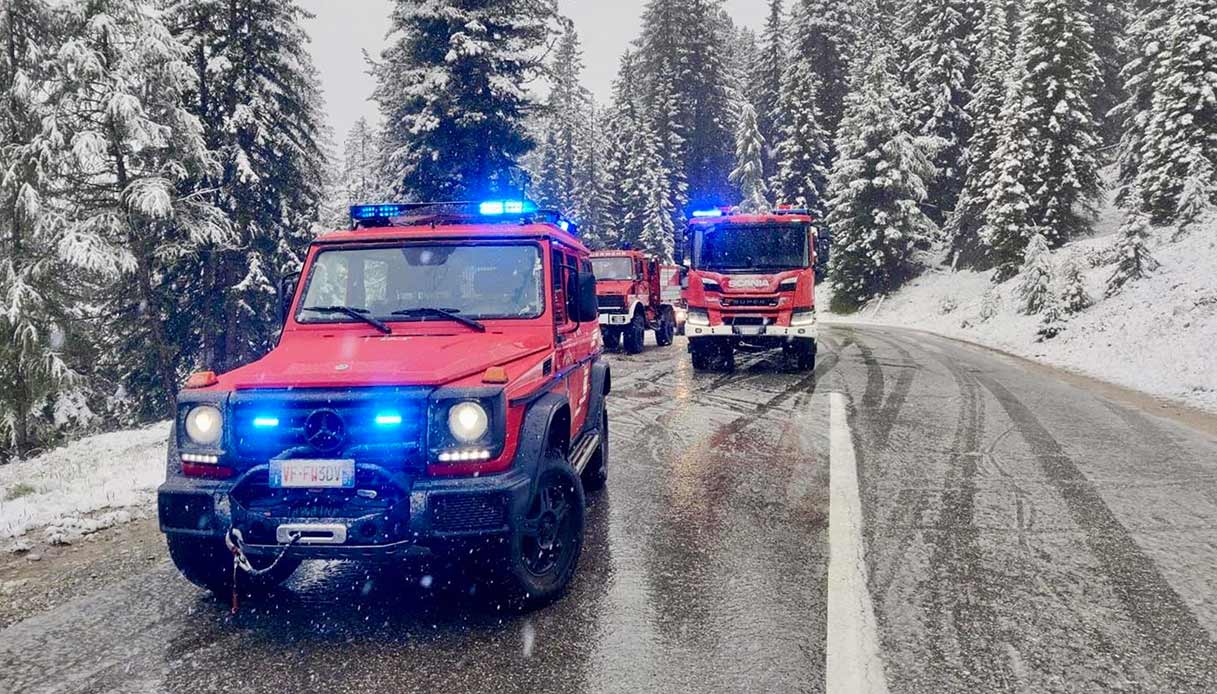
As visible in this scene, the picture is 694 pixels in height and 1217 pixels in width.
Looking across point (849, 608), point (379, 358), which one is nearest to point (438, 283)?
point (379, 358)

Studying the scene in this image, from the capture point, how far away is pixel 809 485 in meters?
6.54

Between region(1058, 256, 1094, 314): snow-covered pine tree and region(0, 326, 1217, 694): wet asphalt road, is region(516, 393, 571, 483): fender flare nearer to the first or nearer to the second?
region(0, 326, 1217, 694): wet asphalt road

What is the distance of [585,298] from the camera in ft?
18.5

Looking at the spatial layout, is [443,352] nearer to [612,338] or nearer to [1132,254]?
[612,338]

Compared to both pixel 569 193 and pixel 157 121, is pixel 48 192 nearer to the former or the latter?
pixel 157 121

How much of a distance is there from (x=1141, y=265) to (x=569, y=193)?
153 ft

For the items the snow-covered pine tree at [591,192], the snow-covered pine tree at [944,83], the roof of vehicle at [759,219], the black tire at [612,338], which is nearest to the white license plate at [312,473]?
the roof of vehicle at [759,219]

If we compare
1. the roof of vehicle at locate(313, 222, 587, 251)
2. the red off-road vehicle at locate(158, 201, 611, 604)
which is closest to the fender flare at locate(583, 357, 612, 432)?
the red off-road vehicle at locate(158, 201, 611, 604)

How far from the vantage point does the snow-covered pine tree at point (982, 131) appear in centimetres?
3259

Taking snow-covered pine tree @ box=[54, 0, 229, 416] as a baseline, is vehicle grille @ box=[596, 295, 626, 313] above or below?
below

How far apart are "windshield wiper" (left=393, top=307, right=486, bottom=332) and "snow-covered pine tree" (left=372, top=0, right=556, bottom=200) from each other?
59.3 feet

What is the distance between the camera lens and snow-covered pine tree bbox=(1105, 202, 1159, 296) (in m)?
20.5

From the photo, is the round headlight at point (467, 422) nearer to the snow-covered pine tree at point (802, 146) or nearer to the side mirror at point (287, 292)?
the side mirror at point (287, 292)

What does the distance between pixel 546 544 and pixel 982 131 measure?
3520 centimetres
